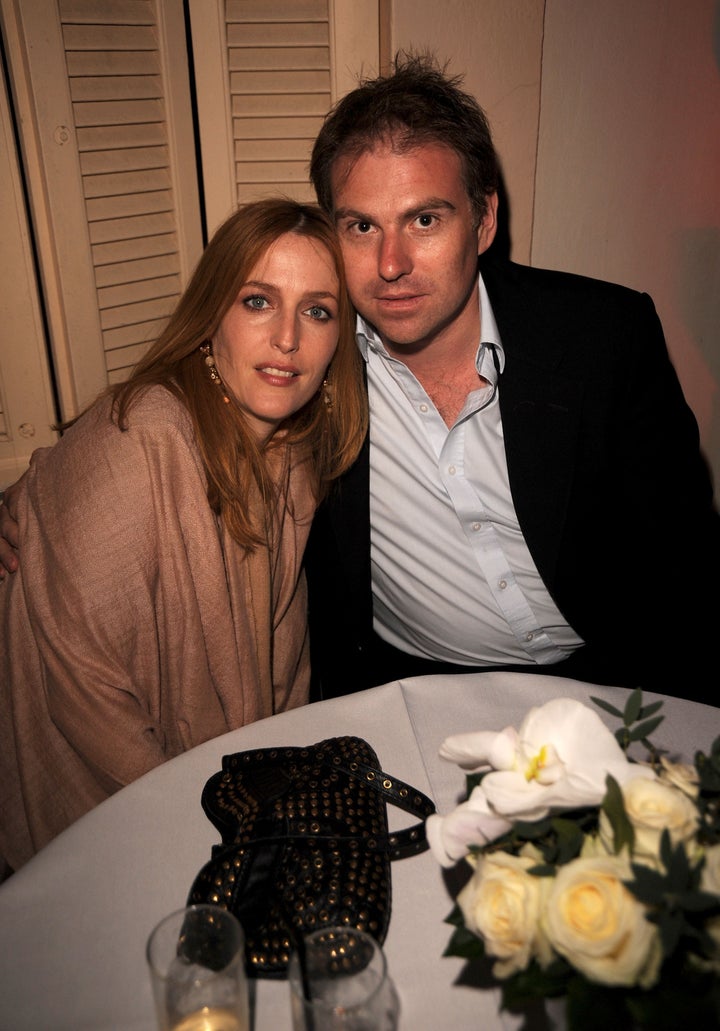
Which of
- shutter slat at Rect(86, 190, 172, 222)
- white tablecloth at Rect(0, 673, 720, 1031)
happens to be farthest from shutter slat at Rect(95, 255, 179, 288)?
white tablecloth at Rect(0, 673, 720, 1031)

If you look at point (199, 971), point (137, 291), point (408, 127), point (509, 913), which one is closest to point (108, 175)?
point (137, 291)

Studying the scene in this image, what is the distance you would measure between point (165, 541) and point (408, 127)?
39.4 inches

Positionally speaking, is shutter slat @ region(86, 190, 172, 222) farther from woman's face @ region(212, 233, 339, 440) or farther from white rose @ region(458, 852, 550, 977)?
white rose @ region(458, 852, 550, 977)

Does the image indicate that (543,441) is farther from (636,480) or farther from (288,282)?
(288,282)

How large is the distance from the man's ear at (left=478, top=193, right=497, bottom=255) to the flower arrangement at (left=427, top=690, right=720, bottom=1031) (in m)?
1.44

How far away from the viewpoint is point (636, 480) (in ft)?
6.10

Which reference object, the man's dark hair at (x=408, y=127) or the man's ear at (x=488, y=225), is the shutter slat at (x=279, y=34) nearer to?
the man's dark hair at (x=408, y=127)

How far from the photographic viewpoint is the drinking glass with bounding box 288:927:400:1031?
29.7 inches

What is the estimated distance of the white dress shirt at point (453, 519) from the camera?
1.82 metres

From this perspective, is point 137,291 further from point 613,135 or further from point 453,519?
point 613,135

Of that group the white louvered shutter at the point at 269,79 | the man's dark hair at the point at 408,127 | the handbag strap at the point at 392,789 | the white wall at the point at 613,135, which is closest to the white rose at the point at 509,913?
the handbag strap at the point at 392,789

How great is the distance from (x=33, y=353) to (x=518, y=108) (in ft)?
5.29

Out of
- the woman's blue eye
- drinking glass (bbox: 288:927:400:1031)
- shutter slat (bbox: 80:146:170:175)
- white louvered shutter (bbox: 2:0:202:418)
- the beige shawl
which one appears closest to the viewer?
drinking glass (bbox: 288:927:400:1031)

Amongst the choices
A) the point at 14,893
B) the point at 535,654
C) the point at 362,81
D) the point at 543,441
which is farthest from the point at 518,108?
the point at 14,893
